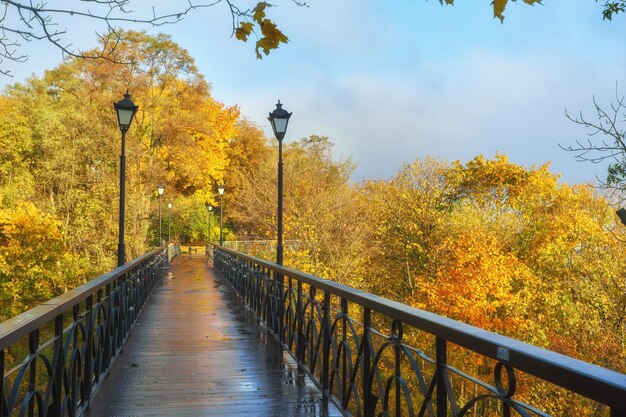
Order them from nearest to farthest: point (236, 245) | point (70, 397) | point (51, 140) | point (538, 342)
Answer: point (70, 397) → point (538, 342) → point (51, 140) → point (236, 245)

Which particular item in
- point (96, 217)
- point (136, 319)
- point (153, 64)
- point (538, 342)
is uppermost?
point (153, 64)

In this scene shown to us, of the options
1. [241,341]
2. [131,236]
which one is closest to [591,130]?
[241,341]

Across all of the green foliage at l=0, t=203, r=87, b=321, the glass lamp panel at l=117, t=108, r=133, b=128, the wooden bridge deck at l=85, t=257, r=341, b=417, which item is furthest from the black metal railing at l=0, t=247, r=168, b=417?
the green foliage at l=0, t=203, r=87, b=321

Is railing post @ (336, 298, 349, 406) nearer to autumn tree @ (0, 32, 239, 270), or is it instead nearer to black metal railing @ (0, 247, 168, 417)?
black metal railing @ (0, 247, 168, 417)

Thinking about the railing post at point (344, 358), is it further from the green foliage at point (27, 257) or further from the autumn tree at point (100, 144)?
the autumn tree at point (100, 144)

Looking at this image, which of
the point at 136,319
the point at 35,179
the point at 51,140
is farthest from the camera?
the point at 35,179

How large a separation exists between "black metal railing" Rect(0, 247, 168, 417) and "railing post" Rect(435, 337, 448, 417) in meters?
1.85

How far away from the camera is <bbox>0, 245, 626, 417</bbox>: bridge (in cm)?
235

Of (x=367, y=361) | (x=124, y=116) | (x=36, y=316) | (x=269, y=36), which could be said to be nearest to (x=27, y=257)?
(x=124, y=116)

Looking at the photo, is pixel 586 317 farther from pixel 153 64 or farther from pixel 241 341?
pixel 153 64

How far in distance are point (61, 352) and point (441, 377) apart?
2.39 meters

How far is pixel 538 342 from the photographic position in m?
26.2

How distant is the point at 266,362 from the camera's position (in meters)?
6.88

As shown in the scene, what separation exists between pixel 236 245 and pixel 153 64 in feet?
39.4
